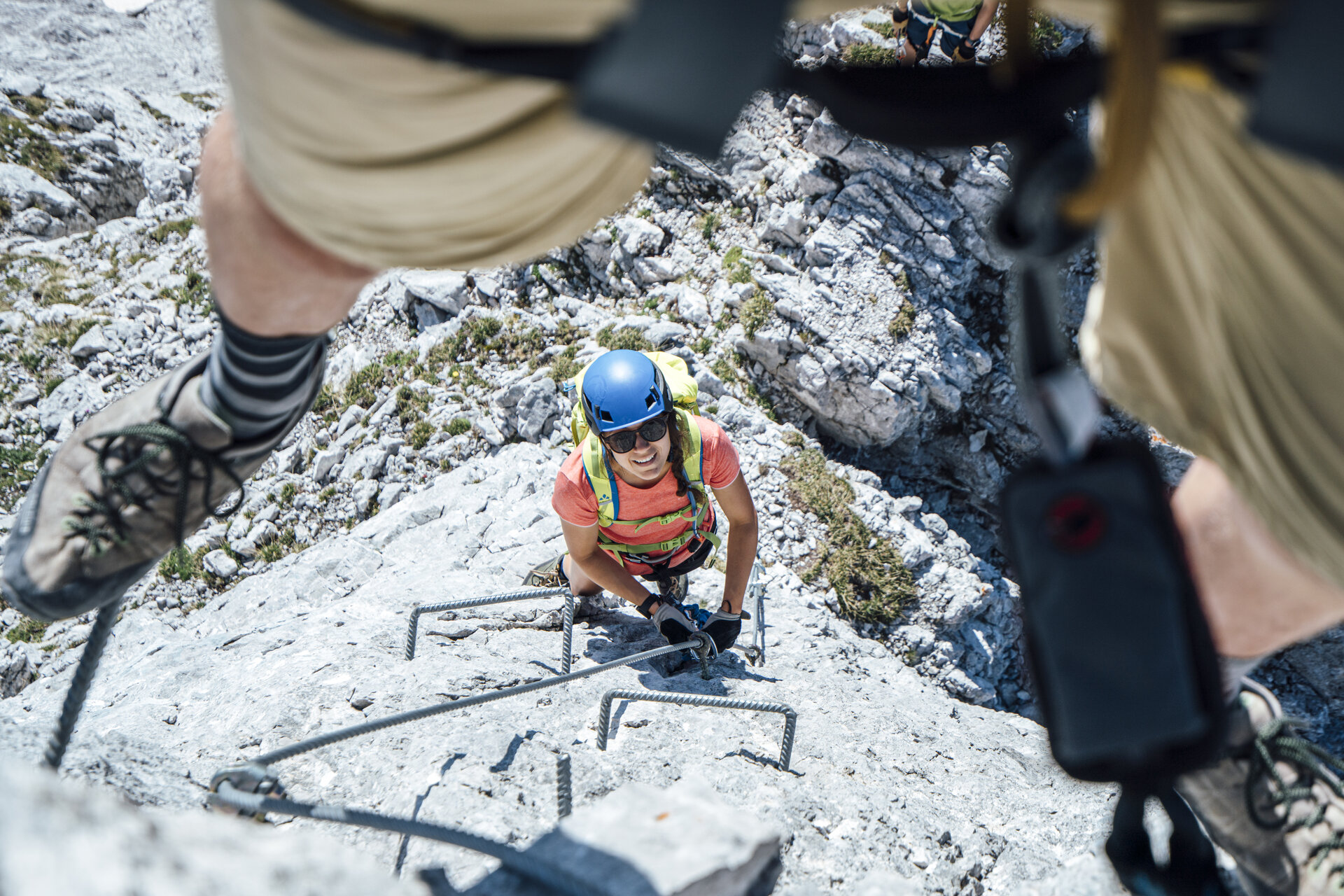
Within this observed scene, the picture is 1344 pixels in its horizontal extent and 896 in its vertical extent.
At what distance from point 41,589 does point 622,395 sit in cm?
330

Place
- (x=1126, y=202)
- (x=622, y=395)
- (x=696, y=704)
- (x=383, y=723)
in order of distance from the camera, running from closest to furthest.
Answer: (x=1126, y=202)
(x=383, y=723)
(x=696, y=704)
(x=622, y=395)

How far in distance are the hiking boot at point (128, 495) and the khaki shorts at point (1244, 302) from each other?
1.95 metres

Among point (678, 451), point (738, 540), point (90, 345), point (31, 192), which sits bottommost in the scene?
point (90, 345)

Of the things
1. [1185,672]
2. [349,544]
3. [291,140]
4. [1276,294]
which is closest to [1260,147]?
[1276,294]

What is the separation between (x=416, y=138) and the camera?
4.20 ft

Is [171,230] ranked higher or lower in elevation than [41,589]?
lower

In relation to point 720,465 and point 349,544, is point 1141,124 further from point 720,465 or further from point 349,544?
point 349,544

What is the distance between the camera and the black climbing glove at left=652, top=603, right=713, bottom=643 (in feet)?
18.0

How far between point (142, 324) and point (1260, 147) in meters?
13.2

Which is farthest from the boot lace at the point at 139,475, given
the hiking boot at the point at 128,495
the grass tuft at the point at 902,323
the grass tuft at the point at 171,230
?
the grass tuft at the point at 171,230

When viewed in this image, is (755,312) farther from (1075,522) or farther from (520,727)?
(1075,522)

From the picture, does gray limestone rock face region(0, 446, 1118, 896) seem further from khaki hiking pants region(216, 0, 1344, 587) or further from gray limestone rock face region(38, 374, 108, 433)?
gray limestone rock face region(38, 374, 108, 433)

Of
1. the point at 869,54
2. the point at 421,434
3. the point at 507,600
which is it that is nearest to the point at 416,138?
the point at 507,600

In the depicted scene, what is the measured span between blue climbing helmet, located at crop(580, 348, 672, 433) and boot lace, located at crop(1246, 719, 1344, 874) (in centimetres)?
357
